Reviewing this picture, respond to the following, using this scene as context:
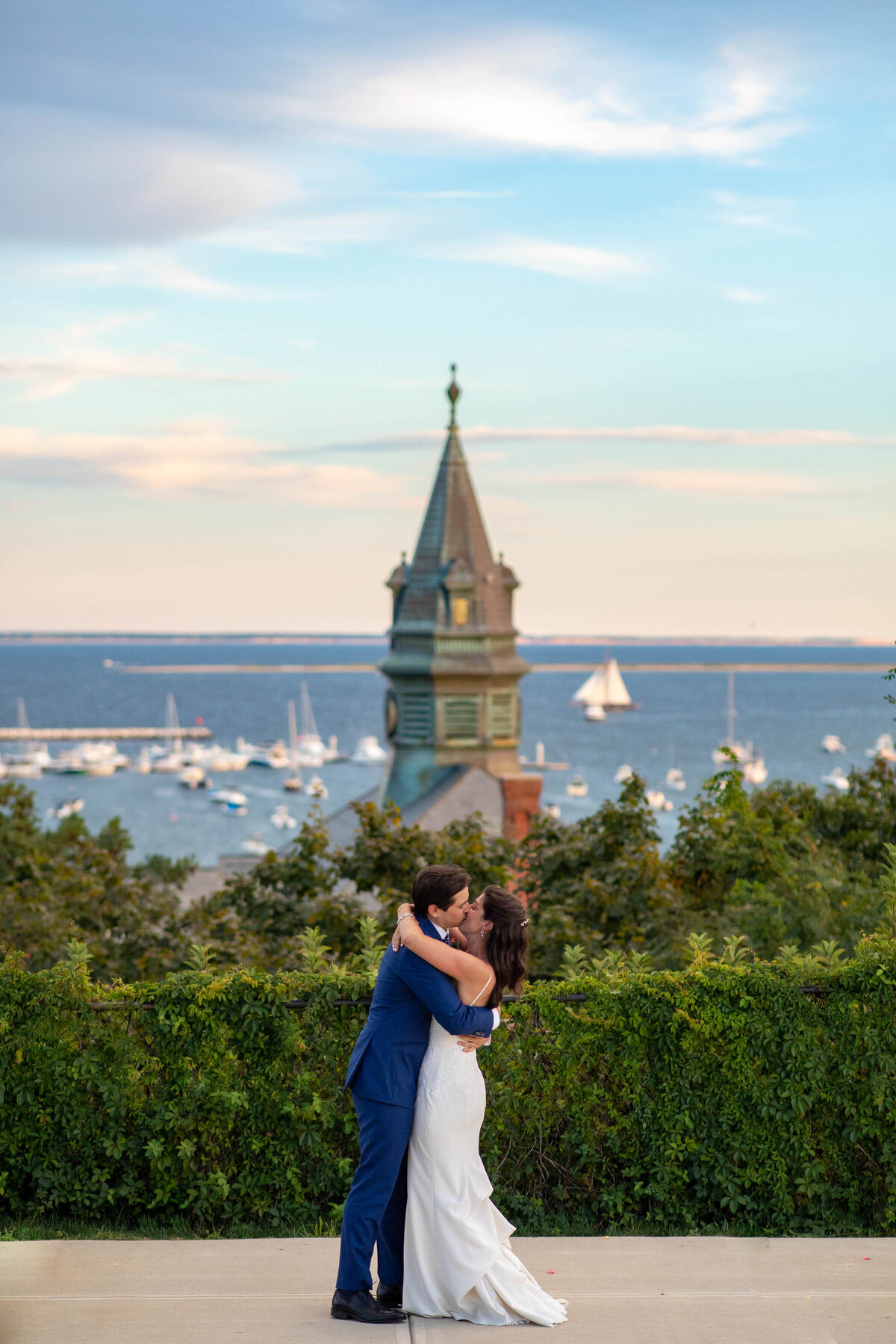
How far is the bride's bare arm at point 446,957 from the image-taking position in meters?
5.84

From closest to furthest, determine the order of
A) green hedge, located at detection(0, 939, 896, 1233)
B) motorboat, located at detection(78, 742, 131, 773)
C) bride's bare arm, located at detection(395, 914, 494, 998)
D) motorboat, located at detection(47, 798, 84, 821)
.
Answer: bride's bare arm, located at detection(395, 914, 494, 998) → green hedge, located at detection(0, 939, 896, 1233) → motorboat, located at detection(47, 798, 84, 821) → motorboat, located at detection(78, 742, 131, 773)

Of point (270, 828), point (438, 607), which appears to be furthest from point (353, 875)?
point (270, 828)

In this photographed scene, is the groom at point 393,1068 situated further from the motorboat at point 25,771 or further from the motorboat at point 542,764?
the motorboat at point 542,764

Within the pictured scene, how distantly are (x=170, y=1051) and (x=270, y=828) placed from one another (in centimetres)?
10317

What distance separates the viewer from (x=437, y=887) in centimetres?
589

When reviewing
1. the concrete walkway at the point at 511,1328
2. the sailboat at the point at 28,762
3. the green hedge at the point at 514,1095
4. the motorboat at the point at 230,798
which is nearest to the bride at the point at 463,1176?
the concrete walkway at the point at 511,1328

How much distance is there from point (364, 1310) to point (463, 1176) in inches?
29.0

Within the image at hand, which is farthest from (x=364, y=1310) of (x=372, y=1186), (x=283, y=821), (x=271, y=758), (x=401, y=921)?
(x=271, y=758)

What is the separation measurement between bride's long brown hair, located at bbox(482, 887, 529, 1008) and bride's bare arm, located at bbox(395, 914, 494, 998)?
0.05 metres

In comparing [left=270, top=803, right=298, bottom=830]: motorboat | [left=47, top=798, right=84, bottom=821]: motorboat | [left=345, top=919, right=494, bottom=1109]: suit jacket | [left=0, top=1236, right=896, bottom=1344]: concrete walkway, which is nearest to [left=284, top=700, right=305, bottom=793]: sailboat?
[left=47, top=798, right=84, bottom=821]: motorboat

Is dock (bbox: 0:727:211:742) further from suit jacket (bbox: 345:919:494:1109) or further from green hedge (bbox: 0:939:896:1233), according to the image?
suit jacket (bbox: 345:919:494:1109)

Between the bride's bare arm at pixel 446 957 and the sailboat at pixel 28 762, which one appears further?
the sailboat at pixel 28 762

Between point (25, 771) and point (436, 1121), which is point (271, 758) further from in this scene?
point (436, 1121)

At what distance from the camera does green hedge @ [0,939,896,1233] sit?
7.48 meters
